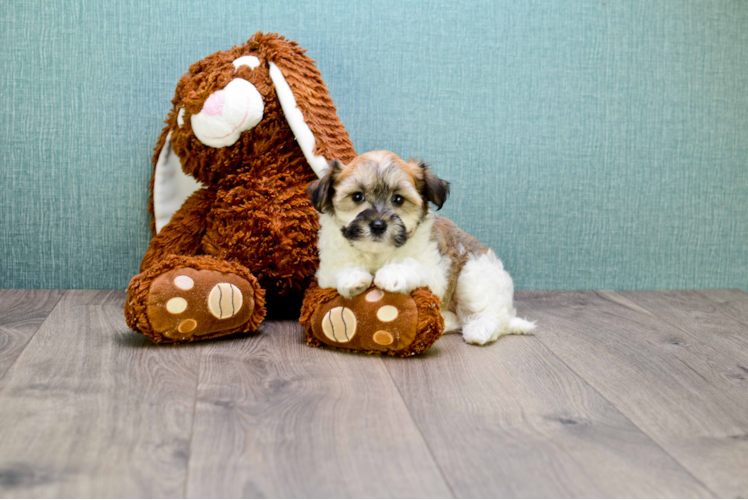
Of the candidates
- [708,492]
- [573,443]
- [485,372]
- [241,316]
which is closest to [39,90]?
[241,316]

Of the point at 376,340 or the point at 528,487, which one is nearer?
the point at 528,487

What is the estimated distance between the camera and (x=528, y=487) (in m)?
1.16

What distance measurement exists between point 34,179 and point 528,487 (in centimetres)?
211

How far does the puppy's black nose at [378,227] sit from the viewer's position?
68.2 inches

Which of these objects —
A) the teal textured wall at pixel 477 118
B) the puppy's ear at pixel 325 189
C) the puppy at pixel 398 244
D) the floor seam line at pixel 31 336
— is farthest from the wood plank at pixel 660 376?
the floor seam line at pixel 31 336

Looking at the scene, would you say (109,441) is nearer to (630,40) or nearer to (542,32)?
(542,32)

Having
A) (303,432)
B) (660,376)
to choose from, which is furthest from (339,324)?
(660,376)

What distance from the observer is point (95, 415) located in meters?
1.39

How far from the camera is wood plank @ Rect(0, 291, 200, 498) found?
113cm

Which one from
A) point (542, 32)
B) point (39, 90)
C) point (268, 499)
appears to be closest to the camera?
point (268, 499)

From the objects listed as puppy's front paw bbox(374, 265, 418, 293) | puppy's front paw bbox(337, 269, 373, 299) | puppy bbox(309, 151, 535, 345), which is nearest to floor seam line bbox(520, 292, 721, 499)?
puppy bbox(309, 151, 535, 345)

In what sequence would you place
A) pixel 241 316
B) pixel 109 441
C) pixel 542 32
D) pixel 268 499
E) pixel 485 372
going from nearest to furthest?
1. pixel 268 499
2. pixel 109 441
3. pixel 485 372
4. pixel 241 316
5. pixel 542 32

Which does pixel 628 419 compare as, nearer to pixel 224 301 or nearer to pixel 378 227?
pixel 378 227

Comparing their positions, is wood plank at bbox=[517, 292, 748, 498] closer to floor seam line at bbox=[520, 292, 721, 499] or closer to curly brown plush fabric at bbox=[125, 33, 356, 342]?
floor seam line at bbox=[520, 292, 721, 499]
